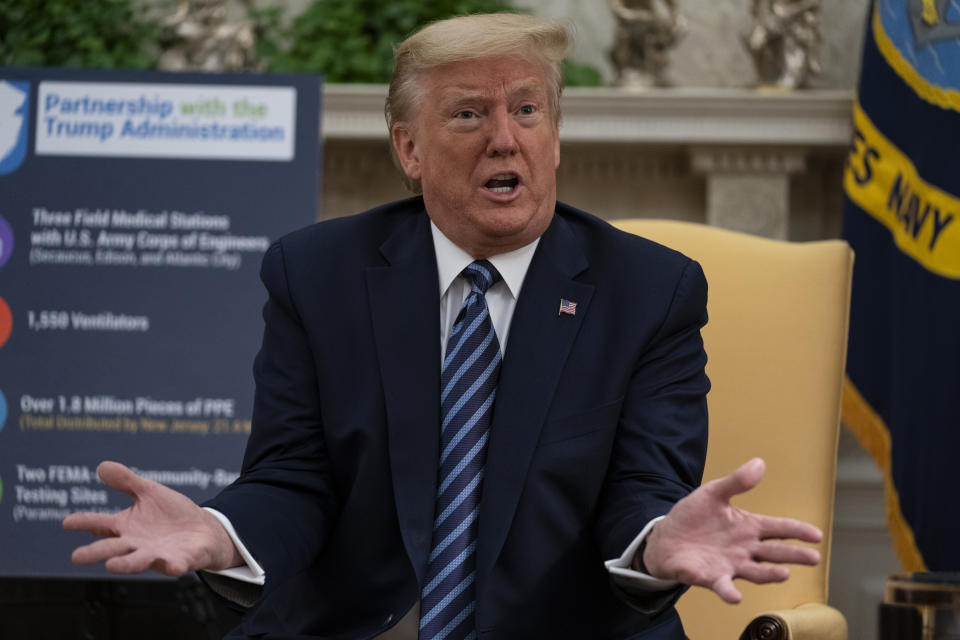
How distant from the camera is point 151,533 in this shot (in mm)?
1178

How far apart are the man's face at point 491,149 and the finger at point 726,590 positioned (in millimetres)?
618

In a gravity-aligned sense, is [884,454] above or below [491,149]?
below

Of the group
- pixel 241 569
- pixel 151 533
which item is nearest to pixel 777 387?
pixel 241 569

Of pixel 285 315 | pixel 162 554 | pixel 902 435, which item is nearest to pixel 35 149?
pixel 285 315

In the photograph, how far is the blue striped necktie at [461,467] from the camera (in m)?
1.41

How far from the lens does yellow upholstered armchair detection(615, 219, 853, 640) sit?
6.09 feet

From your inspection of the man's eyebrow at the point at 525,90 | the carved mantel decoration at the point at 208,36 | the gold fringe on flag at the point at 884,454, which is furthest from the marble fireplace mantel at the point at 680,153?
the man's eyebrow at the point at 525,90

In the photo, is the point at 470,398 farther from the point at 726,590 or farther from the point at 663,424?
the point at 726,590

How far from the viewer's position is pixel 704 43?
12.6 ft

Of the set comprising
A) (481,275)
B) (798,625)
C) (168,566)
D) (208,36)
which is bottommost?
(798,625)

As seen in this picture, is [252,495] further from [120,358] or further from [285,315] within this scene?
[120,358]

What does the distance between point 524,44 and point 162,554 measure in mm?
817

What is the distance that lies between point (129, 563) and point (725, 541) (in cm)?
59

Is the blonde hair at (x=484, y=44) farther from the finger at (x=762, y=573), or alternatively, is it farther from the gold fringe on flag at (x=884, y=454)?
the gold fringe on flag at (x=884, y=454)
